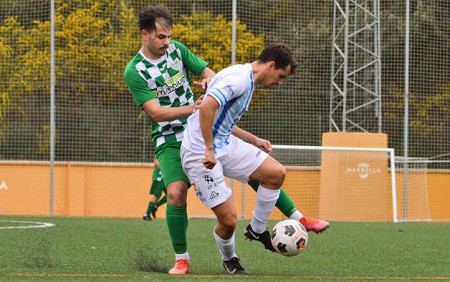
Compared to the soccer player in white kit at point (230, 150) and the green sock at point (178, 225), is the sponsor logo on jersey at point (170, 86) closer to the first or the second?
the soccer player in white kit at point (230, 150)

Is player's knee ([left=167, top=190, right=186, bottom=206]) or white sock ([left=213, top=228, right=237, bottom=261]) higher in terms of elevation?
player's knee ([left=167, top=190, right=186, bottom=206])

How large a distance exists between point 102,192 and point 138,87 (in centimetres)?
1325

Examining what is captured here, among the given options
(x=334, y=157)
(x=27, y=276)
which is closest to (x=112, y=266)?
(x=27, y=276)

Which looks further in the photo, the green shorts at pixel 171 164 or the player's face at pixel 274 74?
the green shorts at pixel 171 164

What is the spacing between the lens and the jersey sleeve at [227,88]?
6.28 meters

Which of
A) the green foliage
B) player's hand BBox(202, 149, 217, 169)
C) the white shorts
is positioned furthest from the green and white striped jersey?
the green foliage

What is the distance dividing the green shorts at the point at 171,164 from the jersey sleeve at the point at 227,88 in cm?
74

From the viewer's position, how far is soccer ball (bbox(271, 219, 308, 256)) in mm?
6746

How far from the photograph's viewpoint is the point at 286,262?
26.6 ft

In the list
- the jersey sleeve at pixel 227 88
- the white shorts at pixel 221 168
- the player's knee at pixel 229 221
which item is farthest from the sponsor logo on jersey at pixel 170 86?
the player's knee at pixel 229 221

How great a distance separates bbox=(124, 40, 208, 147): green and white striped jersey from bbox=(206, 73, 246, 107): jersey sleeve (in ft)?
2.14

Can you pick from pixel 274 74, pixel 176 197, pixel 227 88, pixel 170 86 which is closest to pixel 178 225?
pixel 176 197

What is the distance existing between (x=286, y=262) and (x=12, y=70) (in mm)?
12618

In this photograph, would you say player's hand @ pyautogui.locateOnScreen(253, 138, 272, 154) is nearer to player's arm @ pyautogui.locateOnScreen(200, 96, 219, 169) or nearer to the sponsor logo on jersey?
the sponsor logo on jersey
